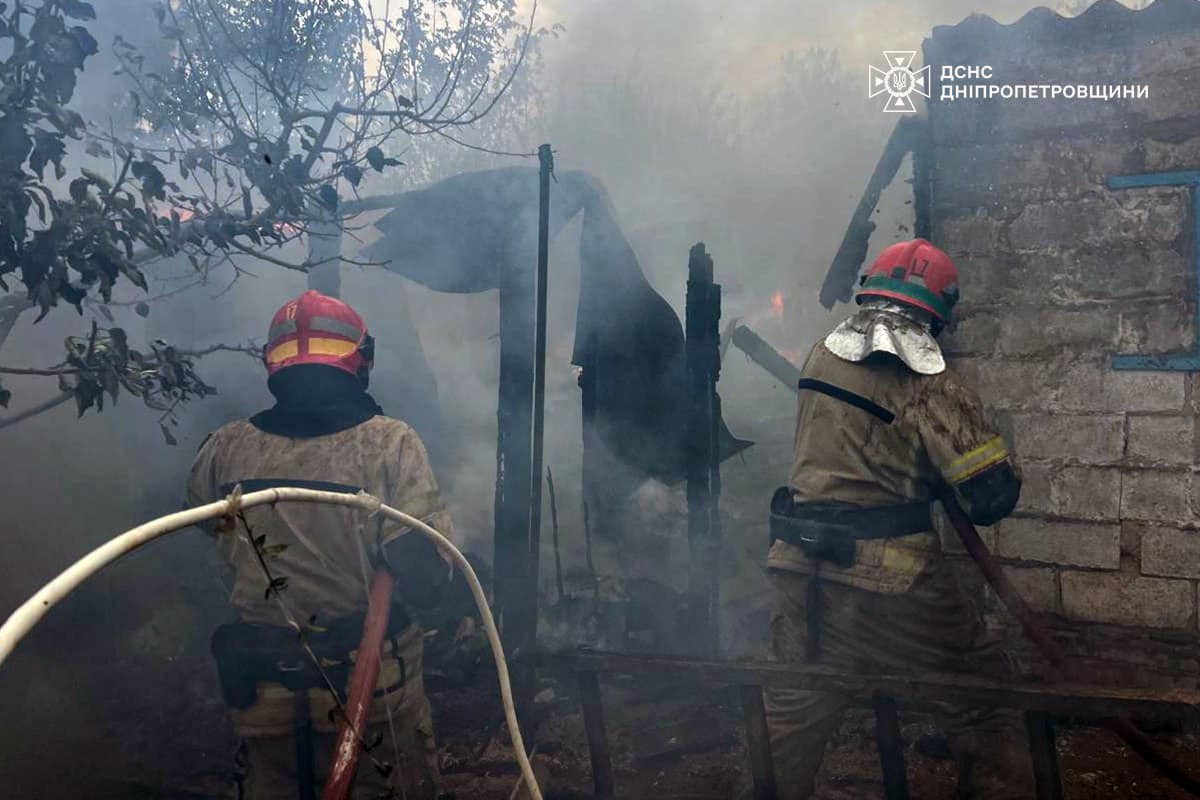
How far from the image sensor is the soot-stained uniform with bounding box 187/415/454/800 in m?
3.12

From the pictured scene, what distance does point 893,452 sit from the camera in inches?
143

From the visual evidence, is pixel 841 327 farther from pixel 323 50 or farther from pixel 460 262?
pixel 323 50

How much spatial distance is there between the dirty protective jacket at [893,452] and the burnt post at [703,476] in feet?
6.79

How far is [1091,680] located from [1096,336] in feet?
6.77

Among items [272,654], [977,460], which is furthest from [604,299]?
[272,654]

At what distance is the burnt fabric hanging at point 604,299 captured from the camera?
6.40 meters

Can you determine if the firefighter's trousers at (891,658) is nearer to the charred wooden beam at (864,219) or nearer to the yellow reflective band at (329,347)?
the yellow reflective band at (329,347)

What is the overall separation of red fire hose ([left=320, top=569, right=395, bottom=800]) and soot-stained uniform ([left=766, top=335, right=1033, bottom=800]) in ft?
6.06

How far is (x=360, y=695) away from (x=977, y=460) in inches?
99.2

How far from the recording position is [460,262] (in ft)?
21.6

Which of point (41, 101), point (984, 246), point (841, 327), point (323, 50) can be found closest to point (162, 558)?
point (323, 50)

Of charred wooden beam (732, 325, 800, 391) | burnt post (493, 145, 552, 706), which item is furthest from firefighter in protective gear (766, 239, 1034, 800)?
charred wooden beam (732, 325, 800, 391)

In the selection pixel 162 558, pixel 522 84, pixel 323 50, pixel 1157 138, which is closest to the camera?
pixel 1157 138

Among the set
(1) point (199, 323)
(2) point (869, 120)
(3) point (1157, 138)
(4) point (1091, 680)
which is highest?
(2) point (869, 120)
